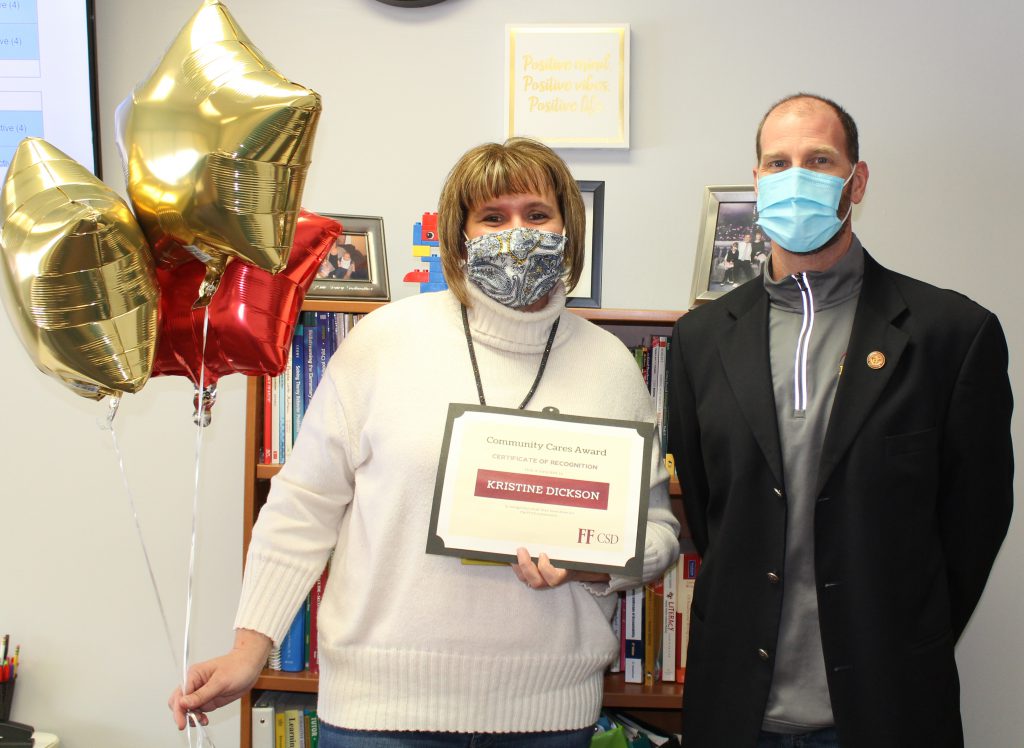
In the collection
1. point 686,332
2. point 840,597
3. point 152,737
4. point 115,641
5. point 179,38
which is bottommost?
point 152,737

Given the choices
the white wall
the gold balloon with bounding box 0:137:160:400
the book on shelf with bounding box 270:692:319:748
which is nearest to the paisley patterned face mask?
the gold balloon with bounding box 0:137:160:400

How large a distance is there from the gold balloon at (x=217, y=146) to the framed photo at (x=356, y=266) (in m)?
0.72

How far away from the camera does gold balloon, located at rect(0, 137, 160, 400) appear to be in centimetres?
104

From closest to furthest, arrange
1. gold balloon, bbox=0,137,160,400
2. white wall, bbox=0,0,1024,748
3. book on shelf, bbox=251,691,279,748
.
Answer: gold balloon, bbox=0,137,160,400, book on shelf, bbox=251,691,279,748, white wall, bbox=0,0,1024,748

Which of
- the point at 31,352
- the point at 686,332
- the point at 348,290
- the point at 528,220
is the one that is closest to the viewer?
the point at 31,352

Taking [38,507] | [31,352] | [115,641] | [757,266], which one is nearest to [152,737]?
[115,641]

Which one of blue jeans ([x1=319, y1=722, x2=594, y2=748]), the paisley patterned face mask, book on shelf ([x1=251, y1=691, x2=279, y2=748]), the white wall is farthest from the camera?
the white wall

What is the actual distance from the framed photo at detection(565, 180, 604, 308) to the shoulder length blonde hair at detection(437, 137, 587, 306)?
0.49 meters

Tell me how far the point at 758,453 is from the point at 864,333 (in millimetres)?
262

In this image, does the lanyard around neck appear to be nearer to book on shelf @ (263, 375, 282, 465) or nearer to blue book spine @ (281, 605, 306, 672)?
book on shelf @ (263, 375, 282, 465)

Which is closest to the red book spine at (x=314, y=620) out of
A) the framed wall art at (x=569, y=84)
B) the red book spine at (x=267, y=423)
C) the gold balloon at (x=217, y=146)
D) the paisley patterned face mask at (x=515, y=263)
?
the red book spine at (x=267, y=423)

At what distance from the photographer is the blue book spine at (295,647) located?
1889mm

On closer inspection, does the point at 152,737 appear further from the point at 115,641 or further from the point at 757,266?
the point at 757,266

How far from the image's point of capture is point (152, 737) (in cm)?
228
